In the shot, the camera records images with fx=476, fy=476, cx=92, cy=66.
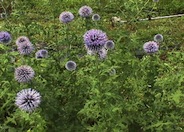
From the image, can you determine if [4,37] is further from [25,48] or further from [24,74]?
[24,74]

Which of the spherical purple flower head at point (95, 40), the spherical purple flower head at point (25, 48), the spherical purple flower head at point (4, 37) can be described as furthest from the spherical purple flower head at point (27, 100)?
the spherical purple flower head at point (4, 37)

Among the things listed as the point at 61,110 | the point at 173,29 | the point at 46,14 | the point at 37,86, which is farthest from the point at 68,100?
the point at 46,14

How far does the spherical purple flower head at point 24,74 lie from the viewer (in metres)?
2.94

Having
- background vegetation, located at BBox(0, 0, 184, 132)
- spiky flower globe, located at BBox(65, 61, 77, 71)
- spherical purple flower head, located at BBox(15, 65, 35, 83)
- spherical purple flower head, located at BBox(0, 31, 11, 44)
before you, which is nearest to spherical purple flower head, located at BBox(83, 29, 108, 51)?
background vegetation, located at BBox(0, 0, 184, 132)

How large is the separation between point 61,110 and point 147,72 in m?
0.65

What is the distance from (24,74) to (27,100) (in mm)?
204

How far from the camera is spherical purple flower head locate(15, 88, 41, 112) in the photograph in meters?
2.77

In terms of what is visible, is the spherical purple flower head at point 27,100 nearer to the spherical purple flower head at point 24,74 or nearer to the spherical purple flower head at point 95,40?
the spherical purple flower head at point 24,74

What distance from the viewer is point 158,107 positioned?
3090 mm

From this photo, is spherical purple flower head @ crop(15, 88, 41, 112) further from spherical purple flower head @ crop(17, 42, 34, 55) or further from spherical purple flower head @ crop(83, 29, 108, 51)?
spherical purple flower head @ crop(17, 42, 34, 55)

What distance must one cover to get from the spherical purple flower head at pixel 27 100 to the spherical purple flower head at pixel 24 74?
0.52 feet

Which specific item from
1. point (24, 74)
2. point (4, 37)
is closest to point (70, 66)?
point (24, 74)

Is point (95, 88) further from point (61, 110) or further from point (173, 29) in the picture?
point (173, 29)

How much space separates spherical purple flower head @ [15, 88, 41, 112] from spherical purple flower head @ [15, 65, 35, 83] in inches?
6.3
